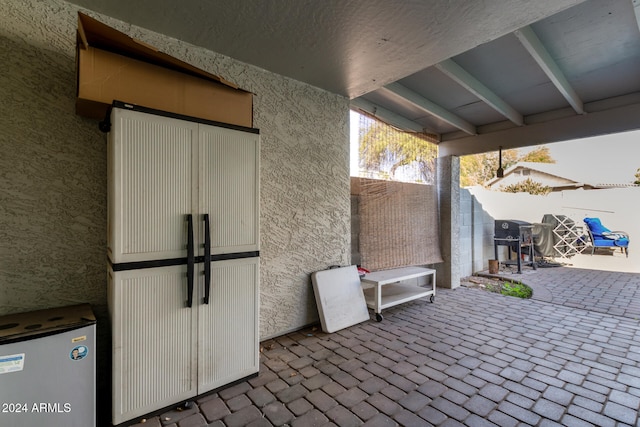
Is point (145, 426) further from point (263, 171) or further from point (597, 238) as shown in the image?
point (597, 238)

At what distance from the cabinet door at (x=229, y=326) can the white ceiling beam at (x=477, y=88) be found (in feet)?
9.93

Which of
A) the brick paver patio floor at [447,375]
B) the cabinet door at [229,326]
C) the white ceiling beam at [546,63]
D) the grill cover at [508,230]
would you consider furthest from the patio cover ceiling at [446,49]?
the grill cover at [508,230]

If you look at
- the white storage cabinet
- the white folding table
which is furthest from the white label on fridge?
the white folding table

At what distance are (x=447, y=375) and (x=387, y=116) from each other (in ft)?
12.2

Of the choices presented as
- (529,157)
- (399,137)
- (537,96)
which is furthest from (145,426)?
(529,157)

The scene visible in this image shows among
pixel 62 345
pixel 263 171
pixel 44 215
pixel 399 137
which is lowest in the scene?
pixel 62 345

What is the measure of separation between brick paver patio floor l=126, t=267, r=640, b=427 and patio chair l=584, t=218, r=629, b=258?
5.73m

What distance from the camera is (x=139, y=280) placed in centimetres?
196

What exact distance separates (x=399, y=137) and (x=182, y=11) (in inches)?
142

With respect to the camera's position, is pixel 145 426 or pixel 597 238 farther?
pixel 597 238

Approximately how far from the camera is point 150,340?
2004 millimetres

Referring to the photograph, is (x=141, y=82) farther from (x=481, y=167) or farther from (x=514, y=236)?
(x=481, y=167)

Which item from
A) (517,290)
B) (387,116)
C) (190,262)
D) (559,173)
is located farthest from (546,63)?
(559,173)

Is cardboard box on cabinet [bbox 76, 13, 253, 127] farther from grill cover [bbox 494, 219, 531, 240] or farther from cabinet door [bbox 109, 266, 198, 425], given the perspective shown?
grill cover [bbox 494, 219, 531, 240]
